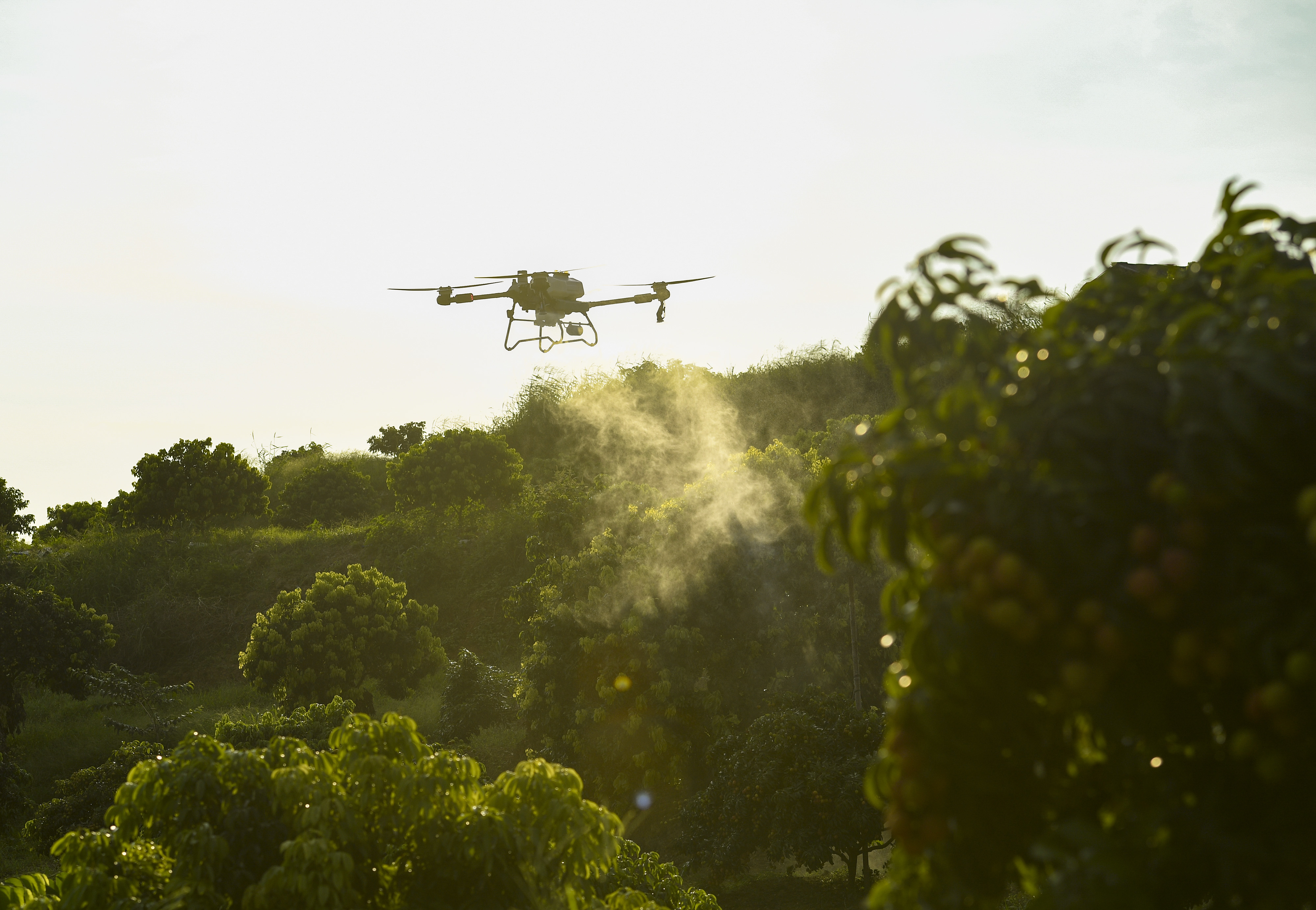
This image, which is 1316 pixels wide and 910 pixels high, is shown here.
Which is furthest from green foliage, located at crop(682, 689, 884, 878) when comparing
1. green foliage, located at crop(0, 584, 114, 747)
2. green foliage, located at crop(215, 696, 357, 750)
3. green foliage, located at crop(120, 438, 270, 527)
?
green foliage, located at crop(120, 438, 270, 527)

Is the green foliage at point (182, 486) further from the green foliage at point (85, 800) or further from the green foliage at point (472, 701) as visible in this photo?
the green foliage at point (85, 800)

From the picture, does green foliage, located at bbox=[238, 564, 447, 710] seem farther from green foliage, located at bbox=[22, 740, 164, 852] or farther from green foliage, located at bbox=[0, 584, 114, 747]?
green foliage, located at bbox=[22, 740, 164, 852]

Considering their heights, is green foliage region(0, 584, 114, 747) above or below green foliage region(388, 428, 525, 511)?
below

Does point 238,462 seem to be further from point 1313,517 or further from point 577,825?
point 1313,517

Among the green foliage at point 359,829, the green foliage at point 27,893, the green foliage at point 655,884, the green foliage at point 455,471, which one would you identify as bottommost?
the green foliage at point 655,884

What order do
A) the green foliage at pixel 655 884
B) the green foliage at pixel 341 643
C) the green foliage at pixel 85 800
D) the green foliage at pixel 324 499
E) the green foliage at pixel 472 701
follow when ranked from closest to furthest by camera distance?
the green foliage at pixel 655 884 < the green foliage at pixel 85 800 < the green foliage at pixel 472 701 < the green foliage at pixel 341 643 < the green foliage at pixel 324 499

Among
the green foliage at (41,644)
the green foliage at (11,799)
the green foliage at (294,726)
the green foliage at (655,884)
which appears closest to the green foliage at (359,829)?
the green foliage at (655,884)

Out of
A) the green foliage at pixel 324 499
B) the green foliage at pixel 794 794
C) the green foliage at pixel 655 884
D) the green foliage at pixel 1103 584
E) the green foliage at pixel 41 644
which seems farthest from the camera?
the green foliage at pixel 324 499
